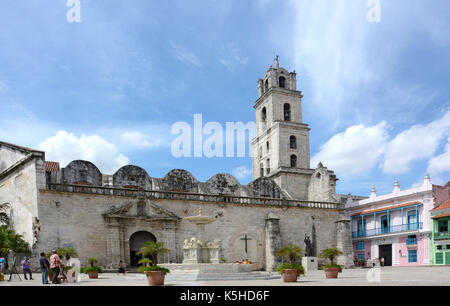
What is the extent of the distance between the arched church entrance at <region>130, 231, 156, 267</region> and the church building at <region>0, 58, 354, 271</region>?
0.07 meters

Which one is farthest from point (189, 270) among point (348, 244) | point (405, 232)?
point (405, 232)

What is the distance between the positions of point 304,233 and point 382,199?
334 inches

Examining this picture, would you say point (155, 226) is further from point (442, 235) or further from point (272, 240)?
point (442, 235)

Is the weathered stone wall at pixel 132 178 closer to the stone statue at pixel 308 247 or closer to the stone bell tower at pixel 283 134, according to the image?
the stone statue at pixel 308 247

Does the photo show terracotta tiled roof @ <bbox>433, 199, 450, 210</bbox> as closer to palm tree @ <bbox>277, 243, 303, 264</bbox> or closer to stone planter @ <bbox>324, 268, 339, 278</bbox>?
palm tree @ <bbox>277, 243, 303, 264</bbox>

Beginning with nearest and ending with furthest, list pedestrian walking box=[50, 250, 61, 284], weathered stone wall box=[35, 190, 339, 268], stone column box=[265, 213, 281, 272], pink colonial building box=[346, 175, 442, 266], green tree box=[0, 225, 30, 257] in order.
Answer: pedestrian walking box=[50, 250, 61, 284]
green tree box=[0, 225, 30, 257]
weathered stone wall box=[35, 190, 339, 268]
stone column box=[265, 213, 281, 272]
pink colonial building box=[346, 175, 442, 266]

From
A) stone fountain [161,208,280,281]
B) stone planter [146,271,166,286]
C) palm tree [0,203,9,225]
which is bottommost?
stone fountain [161,208,280,281]

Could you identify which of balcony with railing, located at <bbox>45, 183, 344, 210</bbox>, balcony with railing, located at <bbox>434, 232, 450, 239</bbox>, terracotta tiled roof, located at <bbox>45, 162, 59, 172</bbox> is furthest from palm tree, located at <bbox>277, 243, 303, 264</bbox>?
terracotta tiled roof, located at <bbox>45, 162, 59, 172</bbox>

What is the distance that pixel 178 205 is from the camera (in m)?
30.8

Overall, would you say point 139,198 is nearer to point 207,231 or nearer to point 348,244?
point 207,231

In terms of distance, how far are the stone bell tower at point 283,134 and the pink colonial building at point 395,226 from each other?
590cm

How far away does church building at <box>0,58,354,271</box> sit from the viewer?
27.0 meters

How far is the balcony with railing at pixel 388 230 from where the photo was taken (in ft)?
116

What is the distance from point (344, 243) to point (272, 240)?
6894mm
